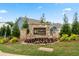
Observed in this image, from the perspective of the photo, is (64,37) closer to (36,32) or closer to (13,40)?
(36,32)

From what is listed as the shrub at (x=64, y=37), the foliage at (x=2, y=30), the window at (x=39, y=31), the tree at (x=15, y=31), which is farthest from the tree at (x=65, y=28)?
the foliage at (x=2, y=30)

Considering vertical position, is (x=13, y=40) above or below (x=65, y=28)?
below

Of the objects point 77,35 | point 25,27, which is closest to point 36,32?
→ point 25,27

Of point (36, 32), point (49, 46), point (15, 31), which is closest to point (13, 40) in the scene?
point (15, 31)

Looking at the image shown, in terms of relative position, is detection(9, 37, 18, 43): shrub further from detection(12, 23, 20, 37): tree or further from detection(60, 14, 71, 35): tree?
detection(60, 14, 71, 35): tree

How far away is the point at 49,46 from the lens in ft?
13.5

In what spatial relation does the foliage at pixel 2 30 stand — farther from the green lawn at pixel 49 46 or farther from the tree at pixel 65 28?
the tree at pixel 65 28

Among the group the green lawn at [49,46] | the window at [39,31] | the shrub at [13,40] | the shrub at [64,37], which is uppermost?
the window at [39,31]

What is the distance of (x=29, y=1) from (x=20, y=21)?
0.22 metres

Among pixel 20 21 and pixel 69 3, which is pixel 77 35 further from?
pixel 20 21

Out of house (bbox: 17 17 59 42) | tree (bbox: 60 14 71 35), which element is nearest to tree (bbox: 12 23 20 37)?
house (bbox: 17 17 59 42)

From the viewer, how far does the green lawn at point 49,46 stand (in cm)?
410

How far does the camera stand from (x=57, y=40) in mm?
4137

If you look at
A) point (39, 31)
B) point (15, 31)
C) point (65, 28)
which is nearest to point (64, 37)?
point (65, 28)
